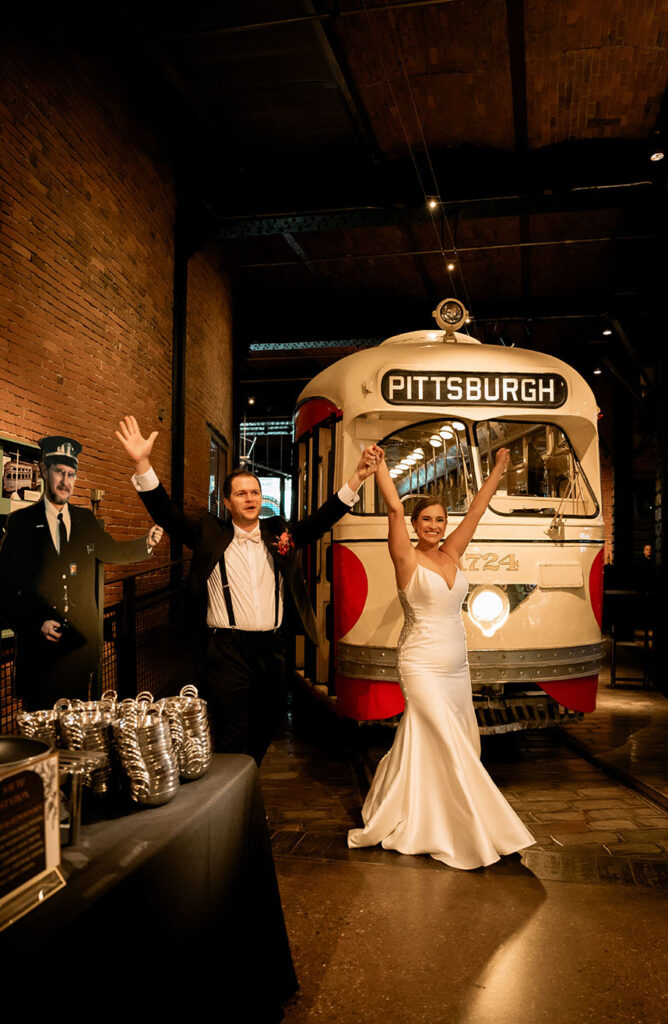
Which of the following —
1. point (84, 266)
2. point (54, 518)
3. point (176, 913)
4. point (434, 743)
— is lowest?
point (434, 743)

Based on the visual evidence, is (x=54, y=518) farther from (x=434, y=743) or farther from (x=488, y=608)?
(x=488, y=608)

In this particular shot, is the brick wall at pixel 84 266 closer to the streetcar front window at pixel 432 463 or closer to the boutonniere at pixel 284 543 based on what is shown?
the boutonniere at pixel 284 543

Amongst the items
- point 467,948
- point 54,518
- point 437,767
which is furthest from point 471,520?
point 54,518

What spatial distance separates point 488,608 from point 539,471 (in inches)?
51.9

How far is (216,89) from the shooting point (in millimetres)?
8570

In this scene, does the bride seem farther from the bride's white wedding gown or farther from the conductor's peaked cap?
the conductor's peaked cap

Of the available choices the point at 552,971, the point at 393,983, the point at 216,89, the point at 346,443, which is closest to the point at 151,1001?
the point at 393,983

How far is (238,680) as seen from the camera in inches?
152

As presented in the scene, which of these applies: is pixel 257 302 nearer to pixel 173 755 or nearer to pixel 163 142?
pixel 163 142

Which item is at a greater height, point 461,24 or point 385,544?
point 461,24

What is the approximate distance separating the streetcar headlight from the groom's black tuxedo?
173cm

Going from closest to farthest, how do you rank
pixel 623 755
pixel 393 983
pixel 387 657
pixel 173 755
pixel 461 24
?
pixel 173 755, pixel 393 983, pixel 387 657, pixel 623 755, pixel 461 24

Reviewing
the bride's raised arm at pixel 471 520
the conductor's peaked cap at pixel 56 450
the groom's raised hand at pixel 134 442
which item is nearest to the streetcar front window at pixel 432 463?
the bride's raised arm at pixel 471 520

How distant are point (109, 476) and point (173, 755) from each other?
614 centimetres
